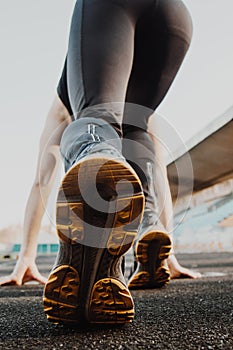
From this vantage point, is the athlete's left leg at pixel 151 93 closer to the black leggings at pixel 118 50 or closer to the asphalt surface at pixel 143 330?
the black leggings at pixel 118 50

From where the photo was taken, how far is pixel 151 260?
0.95 meters

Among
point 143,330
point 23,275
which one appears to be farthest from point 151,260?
point 23,275

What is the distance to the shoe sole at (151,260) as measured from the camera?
2.98 feet

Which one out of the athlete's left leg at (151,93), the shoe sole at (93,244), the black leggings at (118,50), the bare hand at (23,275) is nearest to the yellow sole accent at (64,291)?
the shoe sole at (93,244)

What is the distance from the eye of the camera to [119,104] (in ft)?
2.27

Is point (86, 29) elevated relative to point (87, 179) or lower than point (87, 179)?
elevated

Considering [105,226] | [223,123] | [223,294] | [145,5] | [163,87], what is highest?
[223,123]

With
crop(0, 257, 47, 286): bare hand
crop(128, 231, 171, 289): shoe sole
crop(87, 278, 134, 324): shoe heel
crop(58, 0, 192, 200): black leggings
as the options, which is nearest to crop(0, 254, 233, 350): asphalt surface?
crop(87, 278, 134, 324): shoe heel

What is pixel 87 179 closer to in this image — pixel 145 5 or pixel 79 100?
pixel 79 100

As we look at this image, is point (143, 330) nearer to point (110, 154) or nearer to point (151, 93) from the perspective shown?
point (110, 154)

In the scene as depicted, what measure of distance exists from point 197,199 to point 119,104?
310 inches

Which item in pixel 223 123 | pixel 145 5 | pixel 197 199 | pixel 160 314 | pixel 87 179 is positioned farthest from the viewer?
pixel 197 199

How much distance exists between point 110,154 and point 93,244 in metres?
0.12

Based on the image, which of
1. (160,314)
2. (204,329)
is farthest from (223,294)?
(204,329)
